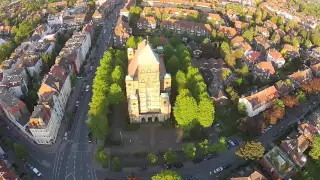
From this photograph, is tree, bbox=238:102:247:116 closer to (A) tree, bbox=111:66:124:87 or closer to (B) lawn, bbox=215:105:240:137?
(B) lawn, bbox=215:105:240:137

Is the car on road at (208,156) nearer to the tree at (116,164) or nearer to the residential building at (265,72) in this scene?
the tree at (116,164)

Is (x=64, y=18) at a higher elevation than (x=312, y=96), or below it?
higher

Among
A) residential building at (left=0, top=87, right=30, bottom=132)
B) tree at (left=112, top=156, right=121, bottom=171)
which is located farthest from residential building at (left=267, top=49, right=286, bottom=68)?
residential building at (left=0, top=87, right=30, bottom=132)

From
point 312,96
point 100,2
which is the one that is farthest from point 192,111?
point 100,2

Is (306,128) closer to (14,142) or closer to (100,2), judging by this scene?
(14,142)

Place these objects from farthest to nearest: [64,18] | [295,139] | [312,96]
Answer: [64,18]
[312,96]
[295,139]

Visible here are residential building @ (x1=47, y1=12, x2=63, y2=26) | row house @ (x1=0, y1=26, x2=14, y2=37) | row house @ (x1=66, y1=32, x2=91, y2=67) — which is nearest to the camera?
row house @ (x1=66, y1=32, x2=91, y2=67)
